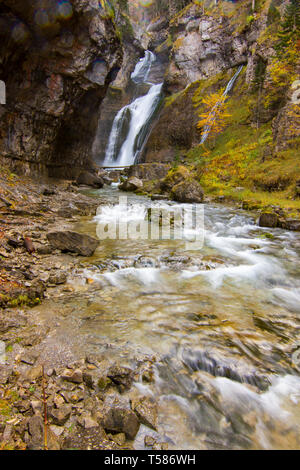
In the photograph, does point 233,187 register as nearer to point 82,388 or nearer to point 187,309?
point 187,309

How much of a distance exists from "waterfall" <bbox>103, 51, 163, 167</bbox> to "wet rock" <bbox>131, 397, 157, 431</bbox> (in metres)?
37.9

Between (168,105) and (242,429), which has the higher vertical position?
(168,105)

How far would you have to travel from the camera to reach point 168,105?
37250mm

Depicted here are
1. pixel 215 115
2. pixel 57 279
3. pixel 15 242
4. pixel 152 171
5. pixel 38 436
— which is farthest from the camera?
pixel 215 115

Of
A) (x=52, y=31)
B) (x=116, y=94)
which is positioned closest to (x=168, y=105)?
(x=116, y=94)

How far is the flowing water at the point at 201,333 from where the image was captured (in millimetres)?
2322

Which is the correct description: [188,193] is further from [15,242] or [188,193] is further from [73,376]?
[73,376]

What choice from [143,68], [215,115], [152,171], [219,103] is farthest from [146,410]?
[143,68]

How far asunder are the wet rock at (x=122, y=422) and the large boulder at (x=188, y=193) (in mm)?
14036

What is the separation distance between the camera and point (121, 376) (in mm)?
2580

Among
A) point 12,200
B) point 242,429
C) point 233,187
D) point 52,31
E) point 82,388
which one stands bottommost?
point 242,429

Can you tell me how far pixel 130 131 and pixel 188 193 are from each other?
29911mm

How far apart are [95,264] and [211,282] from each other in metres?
2.68

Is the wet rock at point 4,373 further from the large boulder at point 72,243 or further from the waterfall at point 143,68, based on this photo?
the waterfall at point 143,68
